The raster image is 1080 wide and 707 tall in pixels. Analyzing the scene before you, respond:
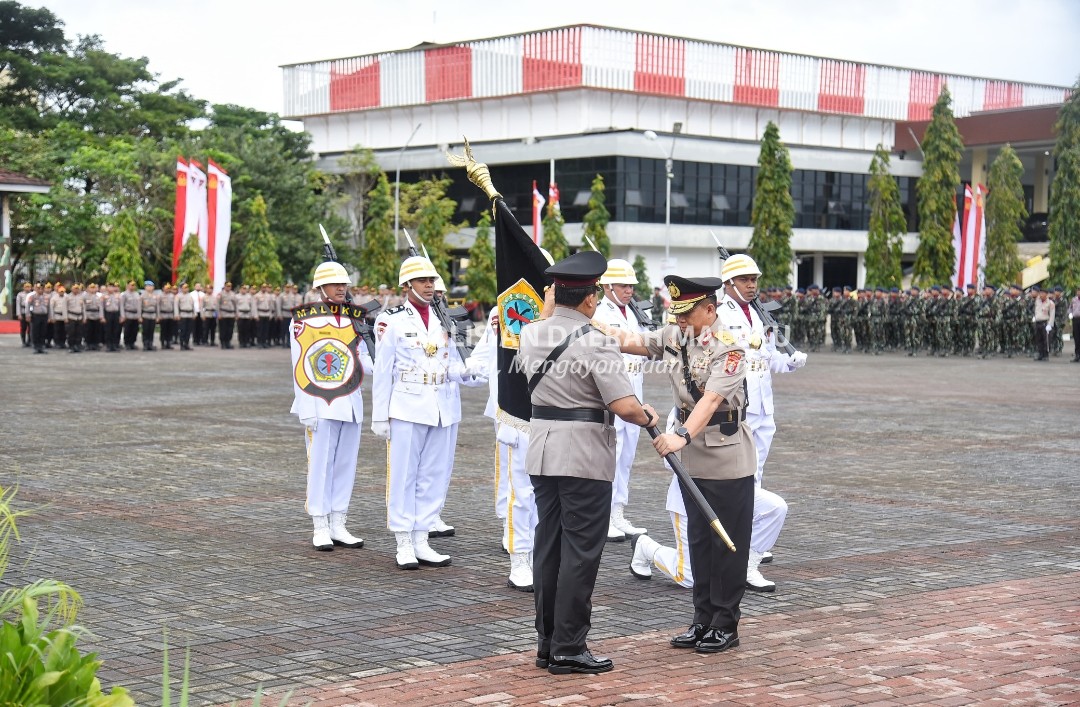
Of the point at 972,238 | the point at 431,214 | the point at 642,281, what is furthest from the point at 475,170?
the point at 431,214

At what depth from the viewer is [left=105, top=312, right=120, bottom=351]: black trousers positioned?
118 ft

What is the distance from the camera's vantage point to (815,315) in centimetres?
3969

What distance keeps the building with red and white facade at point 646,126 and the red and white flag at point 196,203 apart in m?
17.1

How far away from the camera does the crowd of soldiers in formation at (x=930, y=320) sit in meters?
34.4

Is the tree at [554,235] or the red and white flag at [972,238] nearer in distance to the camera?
the red and white flag at [972,238]

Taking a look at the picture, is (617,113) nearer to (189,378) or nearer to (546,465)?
(189,378)

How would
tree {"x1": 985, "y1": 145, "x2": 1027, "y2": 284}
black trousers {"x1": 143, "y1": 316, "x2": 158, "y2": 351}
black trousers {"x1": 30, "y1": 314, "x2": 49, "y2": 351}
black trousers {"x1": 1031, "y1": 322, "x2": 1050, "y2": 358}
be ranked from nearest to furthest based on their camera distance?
black trousers {"x1": 1031, "y1": 322, "x2": 1050, "y2": 358}, black trousers {"x1": 30, "y1": 314, "x2": 49, "y2": 351}, black trousers {"x1": 143, "y1": 316, "x2": 158, "y2": 351}, tree {"x1": 985, "y1": 145, "x2": 1027, "y2": 284}

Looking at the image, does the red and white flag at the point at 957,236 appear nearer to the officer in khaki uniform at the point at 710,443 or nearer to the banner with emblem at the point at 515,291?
the banner with emblem at the point at 515,291

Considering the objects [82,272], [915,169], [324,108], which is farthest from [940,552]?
[324,108]

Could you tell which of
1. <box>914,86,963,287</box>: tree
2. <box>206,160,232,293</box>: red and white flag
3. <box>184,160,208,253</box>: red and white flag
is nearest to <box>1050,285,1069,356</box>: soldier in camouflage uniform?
<box>914,86,963,287</box>: tree

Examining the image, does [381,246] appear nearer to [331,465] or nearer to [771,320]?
[331,465]

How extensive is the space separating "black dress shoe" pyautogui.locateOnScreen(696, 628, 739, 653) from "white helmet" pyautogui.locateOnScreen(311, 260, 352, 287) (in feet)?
12.5

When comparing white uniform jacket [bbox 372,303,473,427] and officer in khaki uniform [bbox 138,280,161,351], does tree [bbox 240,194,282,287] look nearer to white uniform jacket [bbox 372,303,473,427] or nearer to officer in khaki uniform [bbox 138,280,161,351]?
officer in khaki uniform [bbox 138,280,161,351]

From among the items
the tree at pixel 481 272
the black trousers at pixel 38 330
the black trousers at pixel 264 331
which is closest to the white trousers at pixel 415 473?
the black trousers at pixel 38 330
